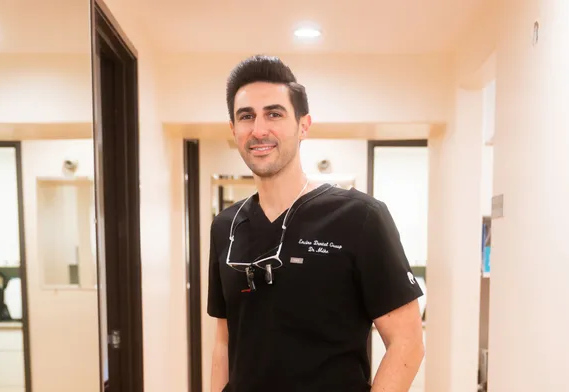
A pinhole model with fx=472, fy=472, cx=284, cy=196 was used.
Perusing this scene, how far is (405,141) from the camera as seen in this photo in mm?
3568

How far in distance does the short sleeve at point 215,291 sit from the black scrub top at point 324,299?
0.16 metres

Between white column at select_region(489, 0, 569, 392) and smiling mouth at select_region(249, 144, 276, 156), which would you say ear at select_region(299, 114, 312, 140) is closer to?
smiling mouth at select_region(249, 144, 276, 156)

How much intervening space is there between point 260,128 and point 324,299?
1.33 ft

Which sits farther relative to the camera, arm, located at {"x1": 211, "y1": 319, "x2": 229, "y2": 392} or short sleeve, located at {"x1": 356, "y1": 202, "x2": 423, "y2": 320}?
arm, located at {"x1": 211, "y1": 319, "x2": 229, "y2": 392}

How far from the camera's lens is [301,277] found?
1036 mm

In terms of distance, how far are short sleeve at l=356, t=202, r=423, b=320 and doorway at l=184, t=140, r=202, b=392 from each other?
2453 millimetres

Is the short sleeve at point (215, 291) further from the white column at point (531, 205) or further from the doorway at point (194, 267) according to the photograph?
the doorway at point (194, 267)

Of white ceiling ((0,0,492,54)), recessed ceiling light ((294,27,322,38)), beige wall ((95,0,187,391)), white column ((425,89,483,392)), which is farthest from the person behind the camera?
white column ((425,89,483,392))

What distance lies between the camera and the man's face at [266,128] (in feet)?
3.51

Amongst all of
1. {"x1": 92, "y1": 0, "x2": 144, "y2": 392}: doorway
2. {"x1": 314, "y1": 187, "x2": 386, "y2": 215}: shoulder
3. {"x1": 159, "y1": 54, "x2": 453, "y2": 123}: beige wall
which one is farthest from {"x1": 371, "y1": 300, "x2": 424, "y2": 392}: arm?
{"x1": 159, "y1": 54, "x2": 453, "y2": 123}: beige wall

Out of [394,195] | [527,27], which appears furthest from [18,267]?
[394,195]

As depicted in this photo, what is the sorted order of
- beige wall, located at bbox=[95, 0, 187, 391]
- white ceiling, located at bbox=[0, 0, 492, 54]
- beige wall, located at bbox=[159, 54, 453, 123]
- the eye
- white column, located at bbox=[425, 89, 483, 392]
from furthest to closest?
beige wall, located at bbox=[159, 54, 453, 123]
white column, located at bbox=[425, 89, 483, 392]
beige wall, located at bbox=[95, 0, 187, 391]
white ceiling, located at bbox=[0, 0, 492, 54]
the eye

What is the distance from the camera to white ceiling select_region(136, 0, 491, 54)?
2020mm

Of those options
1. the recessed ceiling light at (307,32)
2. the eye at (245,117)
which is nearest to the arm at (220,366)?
the eye at (245,117)
